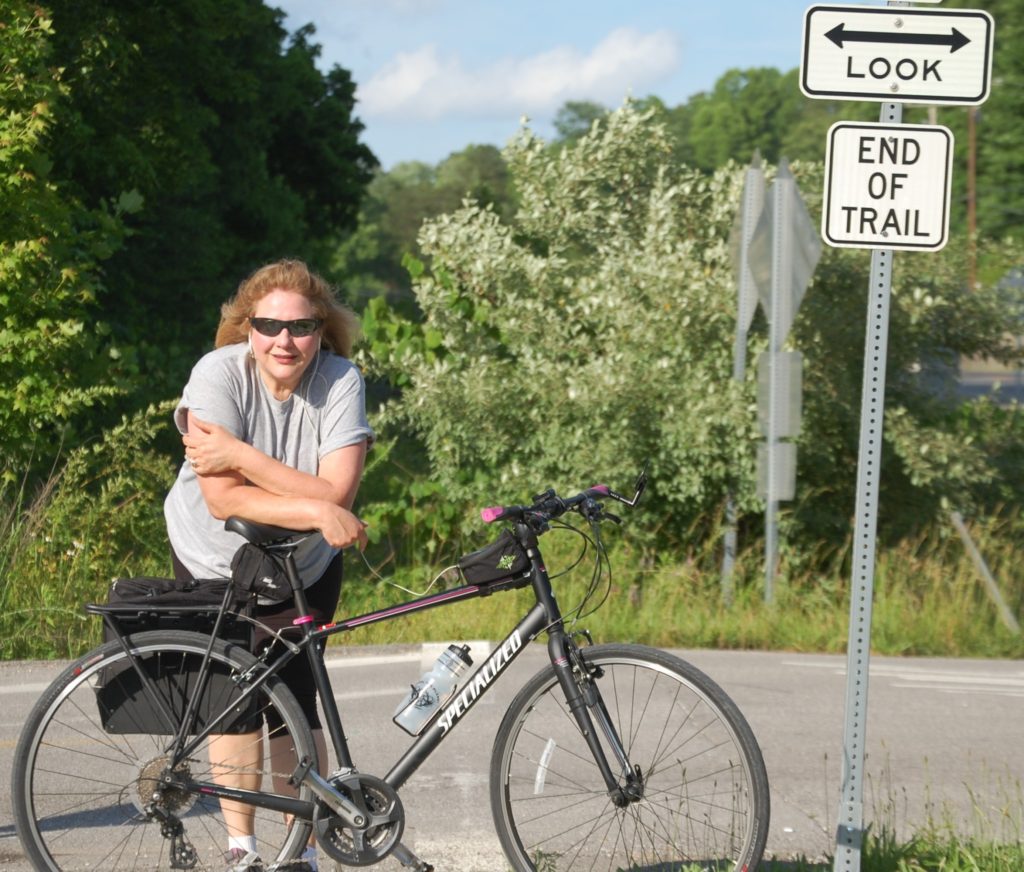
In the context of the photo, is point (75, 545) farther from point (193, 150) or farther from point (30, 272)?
point (193, 150)

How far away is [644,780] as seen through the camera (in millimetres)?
4172

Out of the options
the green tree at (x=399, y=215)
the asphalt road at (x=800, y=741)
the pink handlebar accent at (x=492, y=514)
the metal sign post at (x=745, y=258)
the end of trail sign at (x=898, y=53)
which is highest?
the green tree at (x=399, y=215)

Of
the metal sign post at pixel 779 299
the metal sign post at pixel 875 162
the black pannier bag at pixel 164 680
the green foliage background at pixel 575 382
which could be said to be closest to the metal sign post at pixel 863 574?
the metal sign post at pixel 875 162

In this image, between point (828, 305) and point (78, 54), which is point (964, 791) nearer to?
point (828, 305)

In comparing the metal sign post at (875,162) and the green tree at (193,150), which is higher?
the green tree at (193,150)

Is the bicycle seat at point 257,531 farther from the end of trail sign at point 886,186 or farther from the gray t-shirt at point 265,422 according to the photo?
the end of trail sign at point 886,186

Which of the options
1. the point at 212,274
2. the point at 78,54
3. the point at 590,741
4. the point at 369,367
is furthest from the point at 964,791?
the point at 212,274

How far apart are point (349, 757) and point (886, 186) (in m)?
2.17

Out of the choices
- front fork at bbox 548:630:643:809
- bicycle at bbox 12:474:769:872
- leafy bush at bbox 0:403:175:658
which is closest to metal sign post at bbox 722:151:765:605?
leafy bush at bbox 0:403:175:658

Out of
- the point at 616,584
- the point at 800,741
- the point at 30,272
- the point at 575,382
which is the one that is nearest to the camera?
the point at 800,741

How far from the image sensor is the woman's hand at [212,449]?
13.8 ft

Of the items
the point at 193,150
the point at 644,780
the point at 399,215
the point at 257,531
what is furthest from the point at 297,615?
the point at 399,215

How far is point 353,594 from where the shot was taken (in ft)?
35.4

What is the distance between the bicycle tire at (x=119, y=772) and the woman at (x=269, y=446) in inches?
2.5
